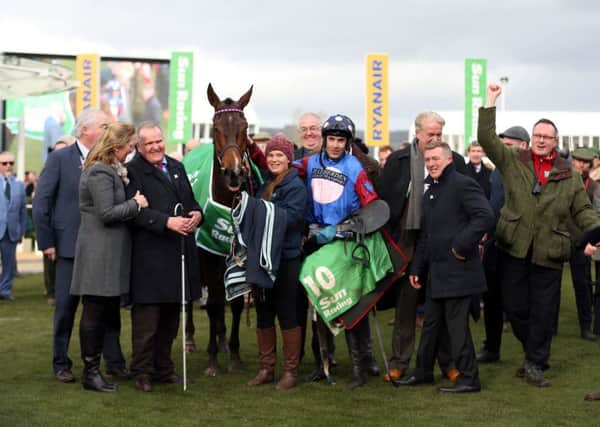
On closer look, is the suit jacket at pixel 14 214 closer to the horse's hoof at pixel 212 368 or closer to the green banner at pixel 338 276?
the horse's hoof at pixel 212 368

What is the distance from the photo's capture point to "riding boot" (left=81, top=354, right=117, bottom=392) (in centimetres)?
648

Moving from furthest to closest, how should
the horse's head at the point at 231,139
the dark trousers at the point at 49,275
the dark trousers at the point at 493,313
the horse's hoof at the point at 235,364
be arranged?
1. the dark trousers at the point at 49,275
2. the dark trousers at the point at 493,313
3. the horse's hoof at the point at 235,364
4. the horse's head at the point at 231,139

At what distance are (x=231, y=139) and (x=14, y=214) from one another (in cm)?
721

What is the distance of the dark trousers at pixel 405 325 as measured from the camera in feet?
23.3

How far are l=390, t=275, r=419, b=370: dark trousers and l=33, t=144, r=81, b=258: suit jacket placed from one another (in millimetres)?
2562

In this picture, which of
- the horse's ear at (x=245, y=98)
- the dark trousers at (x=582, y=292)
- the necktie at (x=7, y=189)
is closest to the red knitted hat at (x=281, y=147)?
the horse's ear at (x=245, y=98)

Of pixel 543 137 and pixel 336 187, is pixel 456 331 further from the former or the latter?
pixel 543 137

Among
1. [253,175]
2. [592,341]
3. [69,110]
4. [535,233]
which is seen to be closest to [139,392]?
[253,175]

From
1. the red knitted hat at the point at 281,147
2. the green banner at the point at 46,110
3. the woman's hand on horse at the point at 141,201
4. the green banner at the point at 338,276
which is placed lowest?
the green banner at the point at 338,276

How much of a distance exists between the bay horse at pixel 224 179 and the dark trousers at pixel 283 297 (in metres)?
0.54

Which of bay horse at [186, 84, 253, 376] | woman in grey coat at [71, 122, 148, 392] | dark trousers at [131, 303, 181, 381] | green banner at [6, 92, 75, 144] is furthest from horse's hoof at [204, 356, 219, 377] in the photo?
green banner at [6, 92, 75, 144]

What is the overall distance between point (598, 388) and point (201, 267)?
321 centimetres

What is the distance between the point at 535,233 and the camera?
678cm

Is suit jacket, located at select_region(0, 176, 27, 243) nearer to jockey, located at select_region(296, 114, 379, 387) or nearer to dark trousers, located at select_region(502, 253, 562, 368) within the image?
jockey, located at select_region(296, 114, 379, 387)
